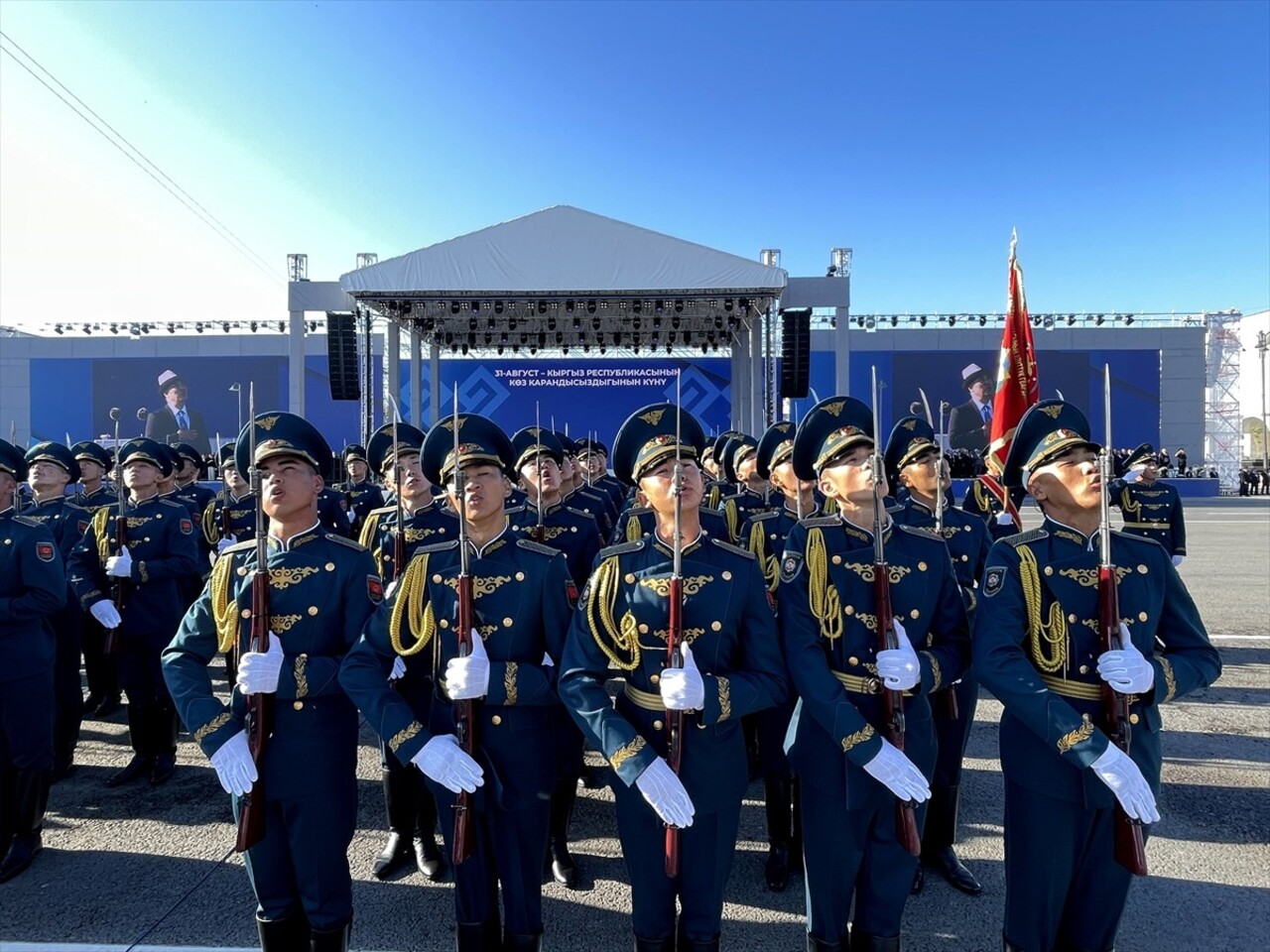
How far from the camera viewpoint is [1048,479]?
8.73 ft

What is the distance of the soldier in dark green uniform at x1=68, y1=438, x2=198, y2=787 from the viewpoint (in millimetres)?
5051

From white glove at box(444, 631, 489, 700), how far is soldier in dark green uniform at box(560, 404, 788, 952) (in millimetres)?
274

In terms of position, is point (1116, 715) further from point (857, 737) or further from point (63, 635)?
point (63, 635)

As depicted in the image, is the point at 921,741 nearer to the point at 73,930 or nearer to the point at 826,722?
the point at 826,722

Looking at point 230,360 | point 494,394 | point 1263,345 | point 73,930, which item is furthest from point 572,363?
point 1263,345

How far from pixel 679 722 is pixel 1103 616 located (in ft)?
4.77

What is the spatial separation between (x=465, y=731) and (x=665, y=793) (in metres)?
0.76

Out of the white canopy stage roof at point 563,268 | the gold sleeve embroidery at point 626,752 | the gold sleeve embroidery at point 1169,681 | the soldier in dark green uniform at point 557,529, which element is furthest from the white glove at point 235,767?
the white canopy stage roof at point 563,268

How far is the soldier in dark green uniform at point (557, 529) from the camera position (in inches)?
154

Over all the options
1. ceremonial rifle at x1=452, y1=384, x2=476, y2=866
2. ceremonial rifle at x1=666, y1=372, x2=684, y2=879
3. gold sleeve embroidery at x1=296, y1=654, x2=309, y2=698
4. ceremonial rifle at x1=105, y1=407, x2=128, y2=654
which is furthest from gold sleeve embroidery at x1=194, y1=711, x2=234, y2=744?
ceremonial rifle at x1=105, y1=407, x2=128, y2=654

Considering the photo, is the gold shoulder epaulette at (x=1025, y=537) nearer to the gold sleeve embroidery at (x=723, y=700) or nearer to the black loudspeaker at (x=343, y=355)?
the gold sleeve embroidery at (x=723, y=700)

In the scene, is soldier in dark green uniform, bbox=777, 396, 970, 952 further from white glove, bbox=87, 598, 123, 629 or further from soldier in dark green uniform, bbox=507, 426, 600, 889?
white glove, bbox=87, 598, 123, 629

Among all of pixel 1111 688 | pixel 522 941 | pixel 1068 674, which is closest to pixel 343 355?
pixel 522 941

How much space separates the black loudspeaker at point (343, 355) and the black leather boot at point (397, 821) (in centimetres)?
1164
